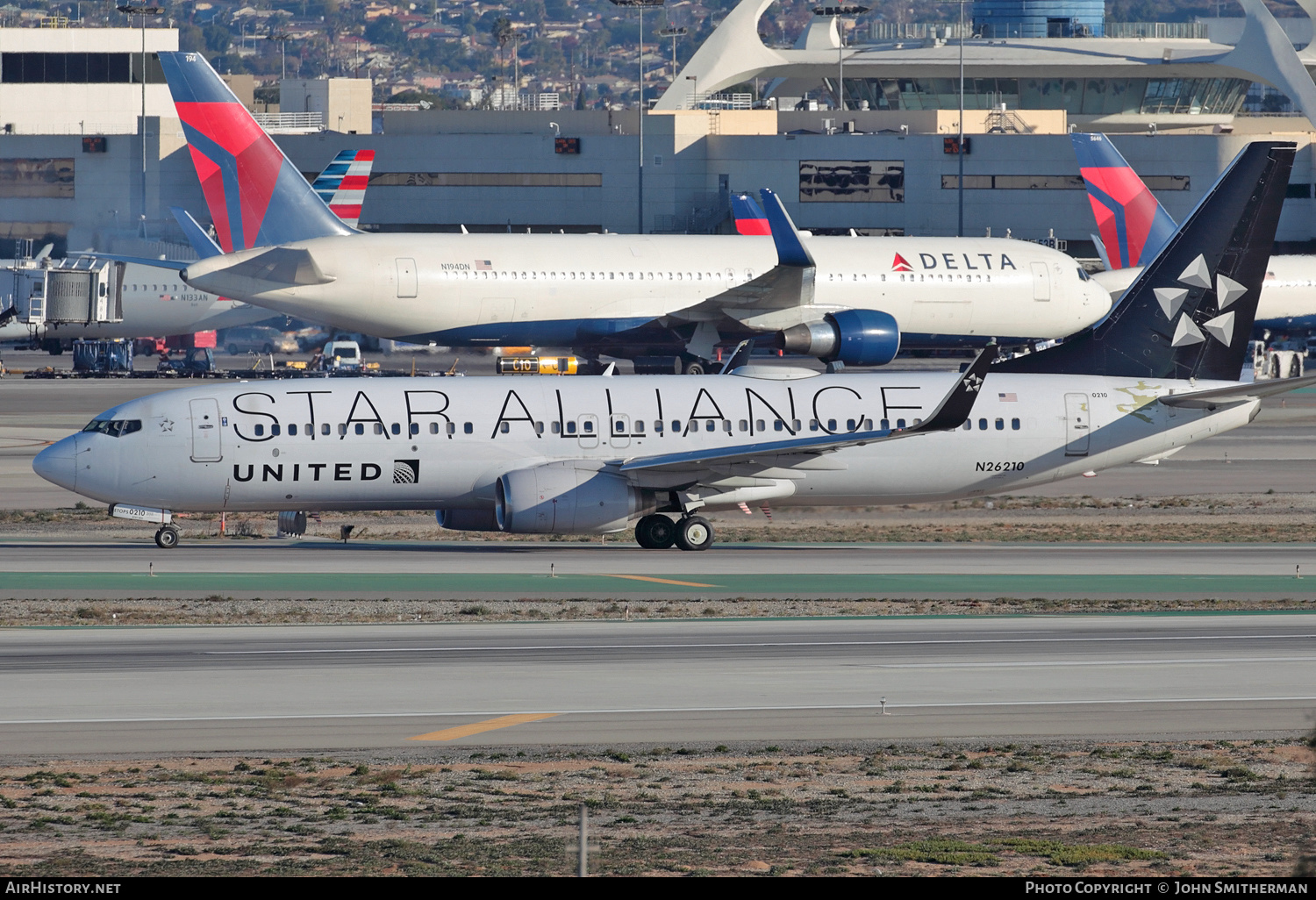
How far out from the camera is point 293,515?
38.2 metres

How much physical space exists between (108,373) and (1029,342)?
144 feet

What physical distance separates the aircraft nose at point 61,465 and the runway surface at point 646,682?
9.21 m

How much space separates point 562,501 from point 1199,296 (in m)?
15.8

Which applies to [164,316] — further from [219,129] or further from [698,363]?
[698,363]

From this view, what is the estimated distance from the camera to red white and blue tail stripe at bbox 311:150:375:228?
91.8m

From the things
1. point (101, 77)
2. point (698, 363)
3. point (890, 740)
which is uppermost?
point (101, 77)

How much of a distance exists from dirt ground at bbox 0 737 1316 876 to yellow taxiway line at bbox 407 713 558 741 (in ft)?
1.55

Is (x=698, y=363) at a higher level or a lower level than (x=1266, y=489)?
higher

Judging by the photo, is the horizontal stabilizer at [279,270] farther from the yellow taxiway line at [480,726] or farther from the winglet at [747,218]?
the yellow taxiway line at [480,726]

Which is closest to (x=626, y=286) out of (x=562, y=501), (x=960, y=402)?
(x=562, y=501)

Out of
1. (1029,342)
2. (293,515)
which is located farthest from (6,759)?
(1029,342)

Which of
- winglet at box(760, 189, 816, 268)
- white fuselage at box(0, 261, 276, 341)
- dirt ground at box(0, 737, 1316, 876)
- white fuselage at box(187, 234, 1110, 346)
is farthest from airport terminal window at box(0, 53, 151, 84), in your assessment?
dirt ground at box(0, 737, 1316, 876)

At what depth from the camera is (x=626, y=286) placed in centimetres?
6688

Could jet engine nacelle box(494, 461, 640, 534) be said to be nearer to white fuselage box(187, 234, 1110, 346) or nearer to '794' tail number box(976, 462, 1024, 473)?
'794' tail number box(976, 462, 1024, 473)
